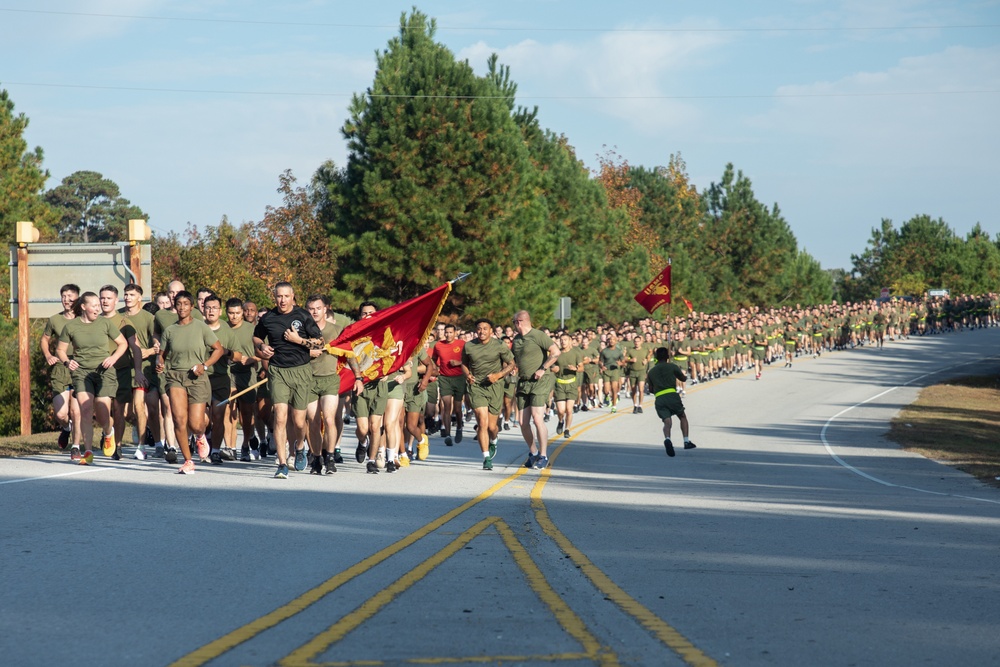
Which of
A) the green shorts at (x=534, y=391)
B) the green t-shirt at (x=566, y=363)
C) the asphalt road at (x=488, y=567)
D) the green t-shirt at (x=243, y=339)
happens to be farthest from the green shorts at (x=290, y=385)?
the green t-shirt at (x=566, y=363)

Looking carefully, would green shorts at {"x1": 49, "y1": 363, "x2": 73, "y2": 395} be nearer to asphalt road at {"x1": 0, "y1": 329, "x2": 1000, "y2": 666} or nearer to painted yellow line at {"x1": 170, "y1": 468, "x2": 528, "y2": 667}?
asphalt road at {"x1": 0, "y1": 329, "x2": 1000, "y2": 666}

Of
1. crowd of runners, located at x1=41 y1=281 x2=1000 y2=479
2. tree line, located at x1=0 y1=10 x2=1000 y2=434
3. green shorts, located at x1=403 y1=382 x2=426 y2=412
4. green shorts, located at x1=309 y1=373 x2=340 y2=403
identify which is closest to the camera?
crowd of runners, located at x1=41 y1=281 x2=1000 y2=479

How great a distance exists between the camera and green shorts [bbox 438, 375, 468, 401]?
859 inches

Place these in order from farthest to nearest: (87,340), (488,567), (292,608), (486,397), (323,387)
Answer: (486,397) → (87,340) → (323,387) → (488,567) → (292,608)

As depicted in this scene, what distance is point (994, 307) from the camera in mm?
89938

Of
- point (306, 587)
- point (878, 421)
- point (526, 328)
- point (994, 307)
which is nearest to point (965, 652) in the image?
point (306, 587)

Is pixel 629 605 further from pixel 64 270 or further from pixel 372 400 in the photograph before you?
pixel 64 270

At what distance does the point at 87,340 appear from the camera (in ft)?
52.3

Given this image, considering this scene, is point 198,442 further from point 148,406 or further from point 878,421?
point 878,421

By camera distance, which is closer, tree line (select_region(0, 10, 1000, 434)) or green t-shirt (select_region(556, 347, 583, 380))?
green t-shirt (select_region(556, 347, 583, 380))

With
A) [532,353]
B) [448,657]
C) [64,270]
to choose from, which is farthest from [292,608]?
[64,270]

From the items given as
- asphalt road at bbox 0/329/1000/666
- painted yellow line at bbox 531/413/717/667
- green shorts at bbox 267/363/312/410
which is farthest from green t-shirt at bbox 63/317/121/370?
painted yellow line at bbox 531/413/717/667

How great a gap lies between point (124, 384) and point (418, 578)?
9593mm

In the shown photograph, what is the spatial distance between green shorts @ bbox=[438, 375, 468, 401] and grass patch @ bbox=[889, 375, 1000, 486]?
26.0 ft
